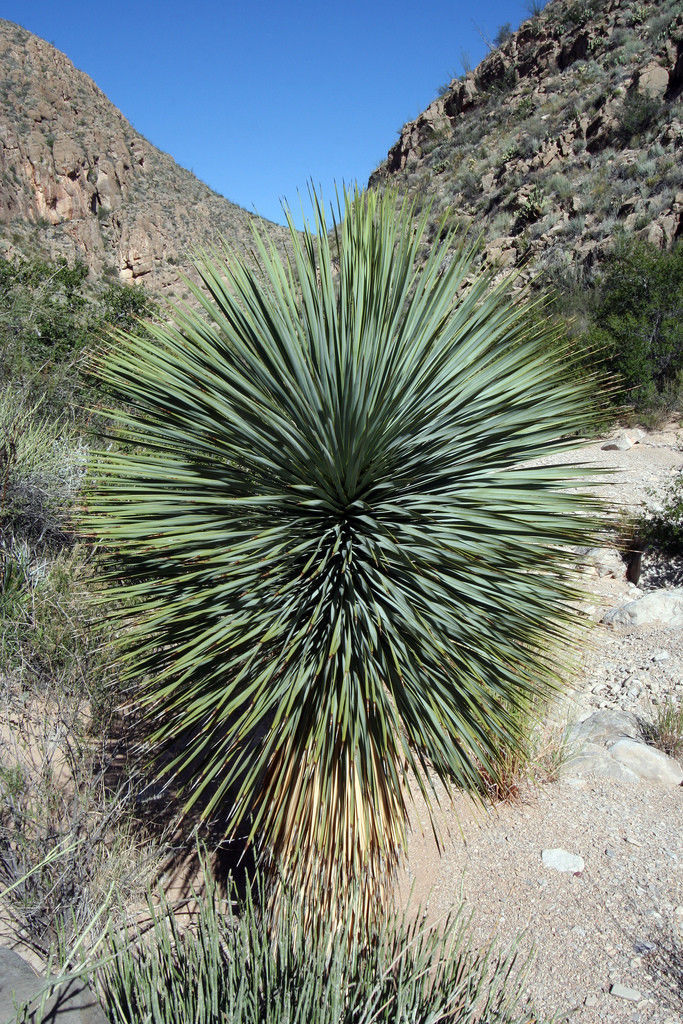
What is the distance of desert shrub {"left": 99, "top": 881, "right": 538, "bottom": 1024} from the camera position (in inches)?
74.3

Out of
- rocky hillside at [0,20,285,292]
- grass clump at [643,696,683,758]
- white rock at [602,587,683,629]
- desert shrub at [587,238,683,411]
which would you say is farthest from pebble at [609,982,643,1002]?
rocky hillside at [0,20,285,292]

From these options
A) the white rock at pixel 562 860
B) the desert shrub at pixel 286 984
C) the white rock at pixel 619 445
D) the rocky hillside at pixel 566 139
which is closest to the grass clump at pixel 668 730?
the white rock at pixel 562 860

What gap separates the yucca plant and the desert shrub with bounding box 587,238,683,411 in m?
8.64

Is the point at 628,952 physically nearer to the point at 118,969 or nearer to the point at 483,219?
the point at 118,969

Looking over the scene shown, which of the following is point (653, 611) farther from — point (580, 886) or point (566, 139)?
point (566, 139)

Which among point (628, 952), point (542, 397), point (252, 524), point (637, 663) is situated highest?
point (542, 397)

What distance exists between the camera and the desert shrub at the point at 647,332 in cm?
1051

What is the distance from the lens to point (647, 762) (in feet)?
14.1

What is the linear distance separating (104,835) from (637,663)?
4450 millimetres

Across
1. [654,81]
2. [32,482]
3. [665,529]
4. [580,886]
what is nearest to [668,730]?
[580,886]

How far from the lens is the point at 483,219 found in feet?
71.4

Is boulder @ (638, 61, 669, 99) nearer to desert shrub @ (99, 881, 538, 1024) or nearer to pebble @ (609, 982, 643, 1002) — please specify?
pebble @ (609, 982, 643, 1002)

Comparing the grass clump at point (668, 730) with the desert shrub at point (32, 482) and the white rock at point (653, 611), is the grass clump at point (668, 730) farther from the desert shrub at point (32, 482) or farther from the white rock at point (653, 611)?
the desert shrub at point (32, 482)

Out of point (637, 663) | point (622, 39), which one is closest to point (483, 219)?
A: point (622, 39)
